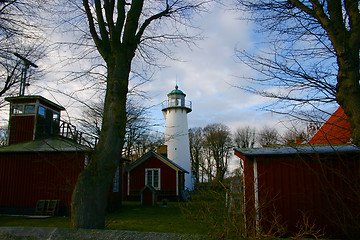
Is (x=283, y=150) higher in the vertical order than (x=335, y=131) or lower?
lower

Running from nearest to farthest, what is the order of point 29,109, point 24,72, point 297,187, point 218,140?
1. point 297,187
2. point 24,72
3. point 29,109
4. point 218,140

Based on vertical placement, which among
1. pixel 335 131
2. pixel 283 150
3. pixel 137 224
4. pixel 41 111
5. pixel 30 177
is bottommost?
pixel 137 224

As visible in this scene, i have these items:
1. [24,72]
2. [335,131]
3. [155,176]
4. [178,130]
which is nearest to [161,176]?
[155,176]

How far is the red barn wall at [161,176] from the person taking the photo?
21.1 m

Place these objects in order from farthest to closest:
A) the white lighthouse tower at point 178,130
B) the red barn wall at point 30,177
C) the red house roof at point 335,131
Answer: the white lighthouse tower at point 178,130 → the red barn wall at point 30,177 → the red house roof at point 335,131

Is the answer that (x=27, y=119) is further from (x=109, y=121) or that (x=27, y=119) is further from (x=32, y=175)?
(x=109, y=121)

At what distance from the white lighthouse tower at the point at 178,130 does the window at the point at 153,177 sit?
25.9ft

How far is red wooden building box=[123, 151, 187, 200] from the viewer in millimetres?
21062

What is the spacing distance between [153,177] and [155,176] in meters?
0.18

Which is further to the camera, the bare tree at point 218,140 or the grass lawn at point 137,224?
the bare tree at point 218,140

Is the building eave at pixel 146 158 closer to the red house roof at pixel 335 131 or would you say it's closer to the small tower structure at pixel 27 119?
the small tower structure at pixel 27 119

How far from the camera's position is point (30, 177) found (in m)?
13.1

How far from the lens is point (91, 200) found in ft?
12.5

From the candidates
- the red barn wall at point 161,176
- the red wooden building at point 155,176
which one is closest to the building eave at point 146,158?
the red wooden building at point 155,176
